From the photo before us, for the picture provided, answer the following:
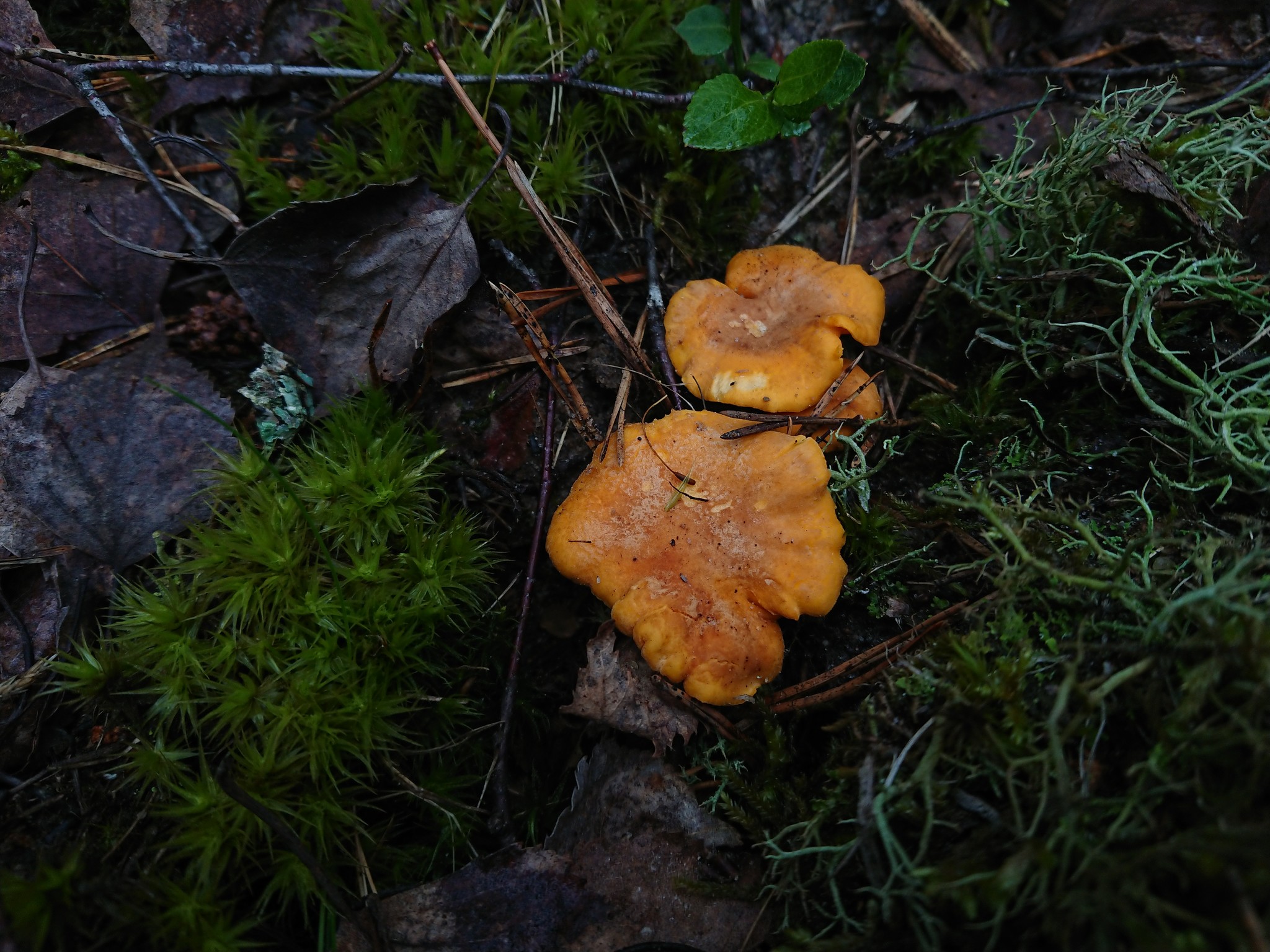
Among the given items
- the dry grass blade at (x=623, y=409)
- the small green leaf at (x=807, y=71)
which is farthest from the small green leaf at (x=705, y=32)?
the dry grass blade at (x=623, y=409)

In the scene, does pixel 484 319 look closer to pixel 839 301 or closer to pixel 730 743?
pixel 839 301

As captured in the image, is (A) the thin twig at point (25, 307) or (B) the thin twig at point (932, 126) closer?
(A) the thin twig at point (25, 307)

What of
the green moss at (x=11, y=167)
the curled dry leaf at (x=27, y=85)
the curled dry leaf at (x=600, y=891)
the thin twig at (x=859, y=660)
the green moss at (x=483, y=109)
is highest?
the curled dry leaf at (x=27, y=85)

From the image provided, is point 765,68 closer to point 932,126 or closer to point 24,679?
point 932,126

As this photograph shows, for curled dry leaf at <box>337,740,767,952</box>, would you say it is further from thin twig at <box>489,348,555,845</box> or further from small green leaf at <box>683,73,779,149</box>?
small green leaf at <box>683,73,779,149</box>

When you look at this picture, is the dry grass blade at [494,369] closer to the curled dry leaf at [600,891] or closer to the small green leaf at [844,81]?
the small green leaf at [844,81]
